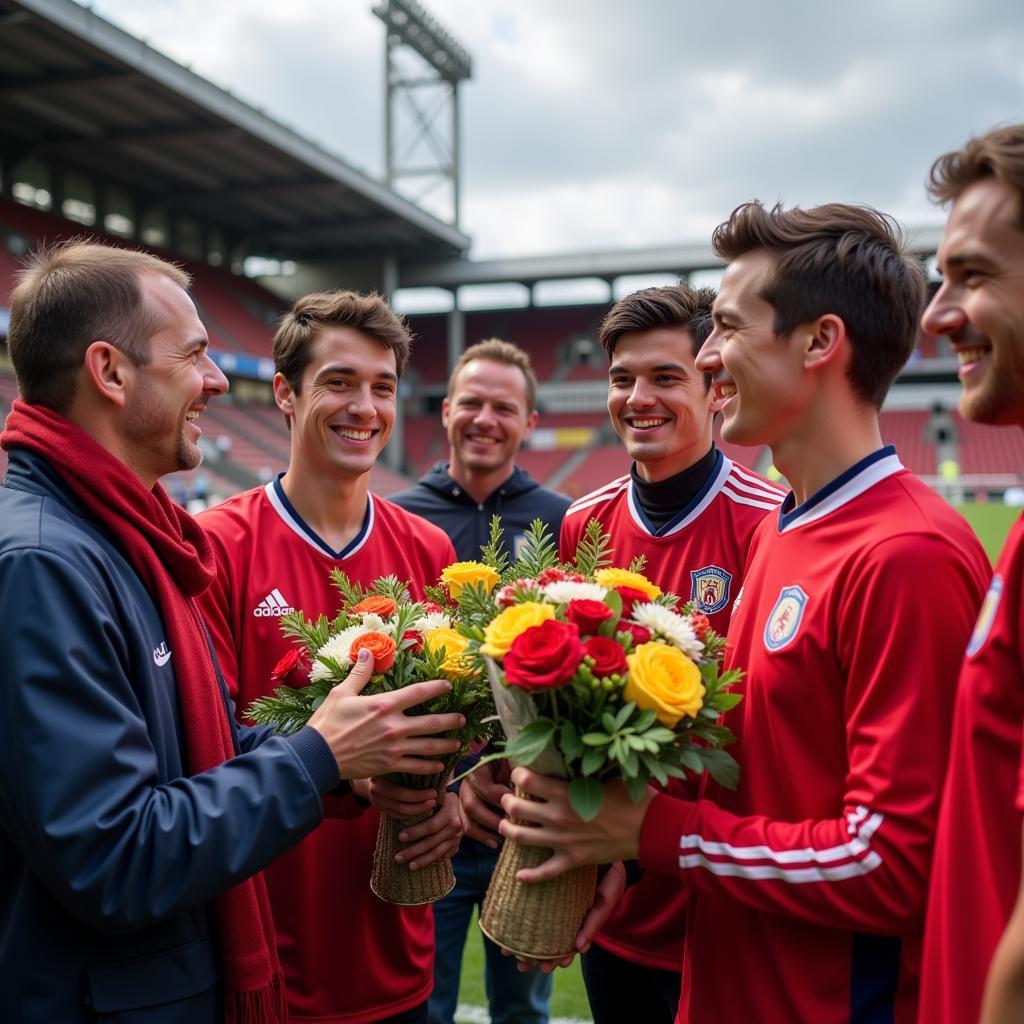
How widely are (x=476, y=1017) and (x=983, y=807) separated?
10.9 feet

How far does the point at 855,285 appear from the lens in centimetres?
185

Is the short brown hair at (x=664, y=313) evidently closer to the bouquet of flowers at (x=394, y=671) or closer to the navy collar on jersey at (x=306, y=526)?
the navy collar on jersey at (x=306, y=526)

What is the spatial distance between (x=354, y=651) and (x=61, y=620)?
64 cm

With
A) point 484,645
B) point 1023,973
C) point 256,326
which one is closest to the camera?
point 1023,973

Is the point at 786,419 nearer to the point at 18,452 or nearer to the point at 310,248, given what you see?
the point at 18,452

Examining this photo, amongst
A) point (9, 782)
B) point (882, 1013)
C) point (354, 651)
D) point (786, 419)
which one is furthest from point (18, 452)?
point (882, 1013)

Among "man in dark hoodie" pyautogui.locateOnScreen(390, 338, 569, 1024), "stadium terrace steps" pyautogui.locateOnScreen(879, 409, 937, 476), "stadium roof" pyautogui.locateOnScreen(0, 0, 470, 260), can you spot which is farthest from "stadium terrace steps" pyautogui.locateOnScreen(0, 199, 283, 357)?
"stadium terrace steps" pyautogui.locateOnScreen(879, 409, 937, 476)

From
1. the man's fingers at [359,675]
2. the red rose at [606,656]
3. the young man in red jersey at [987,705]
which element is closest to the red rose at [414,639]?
the man's fingers at [359,675]

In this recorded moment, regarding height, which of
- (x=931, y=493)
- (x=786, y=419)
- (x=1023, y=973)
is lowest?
(x=1023, y=973)

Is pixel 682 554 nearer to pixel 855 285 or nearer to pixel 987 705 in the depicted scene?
pixel 855 285

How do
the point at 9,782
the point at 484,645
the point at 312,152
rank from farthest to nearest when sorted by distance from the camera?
1. the point at 312,152
2. the point at 484,645
3. the point at 9,782

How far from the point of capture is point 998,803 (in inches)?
53.4

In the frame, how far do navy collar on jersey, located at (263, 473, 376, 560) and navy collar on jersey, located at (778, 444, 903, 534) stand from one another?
1.55 meters

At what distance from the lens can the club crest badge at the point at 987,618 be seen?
138 centimetres
